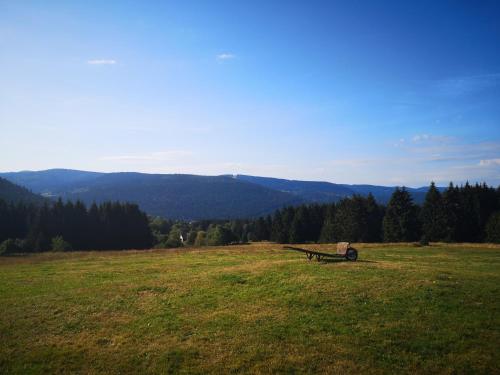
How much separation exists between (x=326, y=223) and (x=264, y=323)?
80.1m

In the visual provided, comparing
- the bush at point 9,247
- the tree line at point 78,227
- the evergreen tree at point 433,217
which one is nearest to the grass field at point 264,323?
the bush at point 9,247

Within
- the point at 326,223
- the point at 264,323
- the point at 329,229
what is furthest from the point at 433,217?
the point at 264,323

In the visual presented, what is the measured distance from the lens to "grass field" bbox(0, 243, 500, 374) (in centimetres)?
1277

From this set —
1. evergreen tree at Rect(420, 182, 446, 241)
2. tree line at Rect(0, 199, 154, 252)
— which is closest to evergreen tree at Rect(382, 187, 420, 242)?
evergreen tree at Rect(420, 182, 446, 241)

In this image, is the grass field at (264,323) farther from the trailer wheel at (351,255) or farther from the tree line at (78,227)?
the tree line at (78,227)

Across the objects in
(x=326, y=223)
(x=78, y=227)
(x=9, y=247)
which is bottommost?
(x=9, y=247)

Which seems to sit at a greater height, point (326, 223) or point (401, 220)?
point (401, 220)

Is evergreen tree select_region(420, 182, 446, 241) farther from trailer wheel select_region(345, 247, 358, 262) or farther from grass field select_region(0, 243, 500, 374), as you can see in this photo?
grass field select_region(0, 243, 500, 374)

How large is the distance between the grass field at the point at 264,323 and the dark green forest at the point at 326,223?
5065 centimetres

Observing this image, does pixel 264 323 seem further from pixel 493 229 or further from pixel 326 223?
pixel 326 223

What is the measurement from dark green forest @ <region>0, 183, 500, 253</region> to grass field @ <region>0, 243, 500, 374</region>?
50.7 metres

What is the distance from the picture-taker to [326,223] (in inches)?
3691

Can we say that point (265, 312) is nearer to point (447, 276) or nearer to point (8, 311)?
point (447, 276)

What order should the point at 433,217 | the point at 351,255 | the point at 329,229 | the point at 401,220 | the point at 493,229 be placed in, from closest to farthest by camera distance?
1. the point at 351,255
2. the point at 493,229
3. the point at 401,220
4. the point at 433,217
5. the point at 329,229
